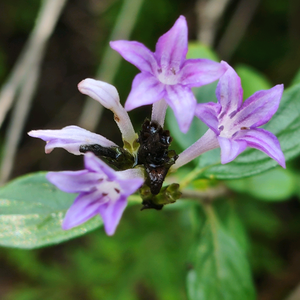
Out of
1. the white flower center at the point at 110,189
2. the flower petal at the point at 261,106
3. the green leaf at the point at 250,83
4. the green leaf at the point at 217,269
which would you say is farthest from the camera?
the green leaf at the point at 250,83

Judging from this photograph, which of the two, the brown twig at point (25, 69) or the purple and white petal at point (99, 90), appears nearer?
the purple and white petal at point (99, 90)

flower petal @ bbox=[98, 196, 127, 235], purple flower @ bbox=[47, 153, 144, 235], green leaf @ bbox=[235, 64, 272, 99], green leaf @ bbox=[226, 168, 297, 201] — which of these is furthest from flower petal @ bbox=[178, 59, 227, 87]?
green leaf @ bbox=[235, 64, 272, 99]

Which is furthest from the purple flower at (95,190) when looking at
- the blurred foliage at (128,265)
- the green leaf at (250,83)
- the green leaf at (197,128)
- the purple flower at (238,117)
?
the blurred foliage at (128,265)

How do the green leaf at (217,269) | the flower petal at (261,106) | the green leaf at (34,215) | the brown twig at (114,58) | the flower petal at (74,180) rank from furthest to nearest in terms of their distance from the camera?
1. the brown twig at (114,58)
2. the green leaf at (217,269)
3. the green leaf at (34,215)
4. the flower petal at (261,106)
5. the flower petal at (74,180)

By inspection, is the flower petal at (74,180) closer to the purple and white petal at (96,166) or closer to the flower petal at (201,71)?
the purple and white petal at (96,166)

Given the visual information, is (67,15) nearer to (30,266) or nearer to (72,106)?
(72,106)

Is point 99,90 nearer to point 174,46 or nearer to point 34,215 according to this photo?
point 174,46

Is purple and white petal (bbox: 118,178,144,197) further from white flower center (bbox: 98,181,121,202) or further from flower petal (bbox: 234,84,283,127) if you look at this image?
flower petal (bbox: 234,84,283,127)

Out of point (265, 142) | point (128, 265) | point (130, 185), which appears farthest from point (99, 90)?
point (128, 265)
